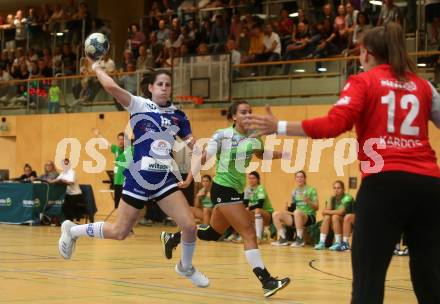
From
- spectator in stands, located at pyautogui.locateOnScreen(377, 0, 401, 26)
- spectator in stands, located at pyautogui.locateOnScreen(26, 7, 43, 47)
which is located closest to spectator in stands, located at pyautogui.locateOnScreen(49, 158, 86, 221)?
spectator in stands, located at pyautogui.locateOnScreen(377, 0, 401, 26)

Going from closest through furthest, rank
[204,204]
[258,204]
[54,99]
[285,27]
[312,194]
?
[312,194]
[258,204]
[204,204]
[285,27]
[54,99]

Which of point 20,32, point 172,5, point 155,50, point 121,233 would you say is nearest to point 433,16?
point 155,50

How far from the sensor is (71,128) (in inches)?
1015

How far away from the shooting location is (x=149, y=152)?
26.9ft

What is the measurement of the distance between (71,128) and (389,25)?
2176cm

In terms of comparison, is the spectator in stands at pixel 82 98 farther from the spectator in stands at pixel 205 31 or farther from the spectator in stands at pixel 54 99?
the spectator in stands at pixel 205 31

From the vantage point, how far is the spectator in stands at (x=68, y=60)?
26.8 metres

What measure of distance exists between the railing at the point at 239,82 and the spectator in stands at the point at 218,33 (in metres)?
1.34

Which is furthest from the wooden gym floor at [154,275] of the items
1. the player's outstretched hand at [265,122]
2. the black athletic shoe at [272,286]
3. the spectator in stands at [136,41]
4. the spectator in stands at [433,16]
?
the spectator in stands at [136,41]

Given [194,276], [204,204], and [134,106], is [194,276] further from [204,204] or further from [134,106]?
[204,204]

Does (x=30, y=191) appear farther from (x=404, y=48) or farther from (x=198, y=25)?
(x=404, y=48)

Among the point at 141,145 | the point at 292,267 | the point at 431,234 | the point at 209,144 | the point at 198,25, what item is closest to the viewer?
the point at 431,234

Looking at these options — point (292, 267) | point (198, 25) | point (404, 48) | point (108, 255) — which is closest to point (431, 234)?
point (404, 48)

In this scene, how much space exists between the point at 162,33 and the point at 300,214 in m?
11.1
